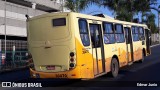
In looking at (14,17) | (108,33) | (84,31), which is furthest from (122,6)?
(84,31)

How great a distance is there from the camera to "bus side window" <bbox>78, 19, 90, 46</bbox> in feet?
40.8

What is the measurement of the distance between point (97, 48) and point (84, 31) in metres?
1.20

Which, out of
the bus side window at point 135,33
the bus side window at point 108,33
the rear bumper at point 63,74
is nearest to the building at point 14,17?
the bus side window at point 135,33

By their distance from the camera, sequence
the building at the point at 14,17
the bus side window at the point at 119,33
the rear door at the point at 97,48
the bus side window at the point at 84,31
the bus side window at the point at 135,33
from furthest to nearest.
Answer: the building at the point at 14,17 → the bus side window at the point at 135,33 → the bus side window at the point at 119,33 → the rear door at the point at 97,48 → the bus side window at the point at 84,31

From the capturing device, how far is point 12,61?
77.6 ft

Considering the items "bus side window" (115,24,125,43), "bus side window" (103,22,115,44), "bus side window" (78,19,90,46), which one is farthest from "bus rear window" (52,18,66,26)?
"bus side window" (115,24,125,43)

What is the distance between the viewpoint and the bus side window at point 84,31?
40.8 ft

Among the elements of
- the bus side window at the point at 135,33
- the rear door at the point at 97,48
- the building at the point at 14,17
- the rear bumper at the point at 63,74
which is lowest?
the rear bumper at the point at 63,74

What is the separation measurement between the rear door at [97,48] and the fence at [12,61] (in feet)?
32.1

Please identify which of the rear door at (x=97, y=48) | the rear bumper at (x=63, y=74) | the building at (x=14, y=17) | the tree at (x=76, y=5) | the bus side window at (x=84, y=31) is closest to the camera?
the rear bumper at (x=63, y=74)

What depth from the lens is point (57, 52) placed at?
12305 millimetres

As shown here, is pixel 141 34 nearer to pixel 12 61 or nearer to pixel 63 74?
pixel 12 61

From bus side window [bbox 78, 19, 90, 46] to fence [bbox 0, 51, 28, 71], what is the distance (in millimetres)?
10463

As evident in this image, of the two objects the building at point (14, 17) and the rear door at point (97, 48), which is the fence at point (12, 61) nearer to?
the rear door at point (97, 48)
